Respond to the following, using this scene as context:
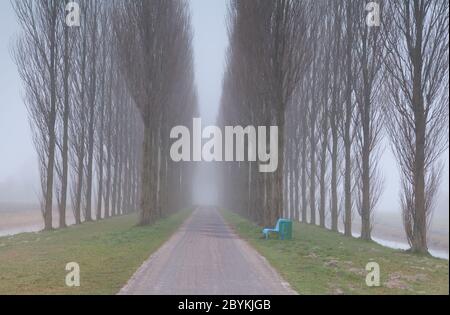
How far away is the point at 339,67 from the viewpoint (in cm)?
2708

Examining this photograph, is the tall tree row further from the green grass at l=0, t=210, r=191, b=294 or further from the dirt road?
the dirt road

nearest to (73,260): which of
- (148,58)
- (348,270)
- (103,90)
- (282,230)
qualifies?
(348,270)

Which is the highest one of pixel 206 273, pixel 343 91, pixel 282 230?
pixel 343 91

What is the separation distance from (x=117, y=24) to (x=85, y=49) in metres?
5.50

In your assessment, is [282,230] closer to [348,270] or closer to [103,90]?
[348,270]

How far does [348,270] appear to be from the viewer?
12.2 meters

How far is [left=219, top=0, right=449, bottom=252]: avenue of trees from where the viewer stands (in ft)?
55.1

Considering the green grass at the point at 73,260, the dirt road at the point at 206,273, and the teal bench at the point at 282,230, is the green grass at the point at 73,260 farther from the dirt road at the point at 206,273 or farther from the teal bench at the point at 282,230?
the teal bench at the point at 282,230

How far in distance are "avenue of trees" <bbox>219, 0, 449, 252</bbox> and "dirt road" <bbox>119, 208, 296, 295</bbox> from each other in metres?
6.45

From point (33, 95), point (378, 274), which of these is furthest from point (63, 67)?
point (378, 274)

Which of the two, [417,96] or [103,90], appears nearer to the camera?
[417,96]

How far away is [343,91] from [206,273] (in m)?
17.5

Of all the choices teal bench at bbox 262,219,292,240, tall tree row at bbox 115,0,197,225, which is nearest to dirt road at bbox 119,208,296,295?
teal bench at bbox 262,219,292,240

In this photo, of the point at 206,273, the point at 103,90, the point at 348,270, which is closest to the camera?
the point at 206,273
